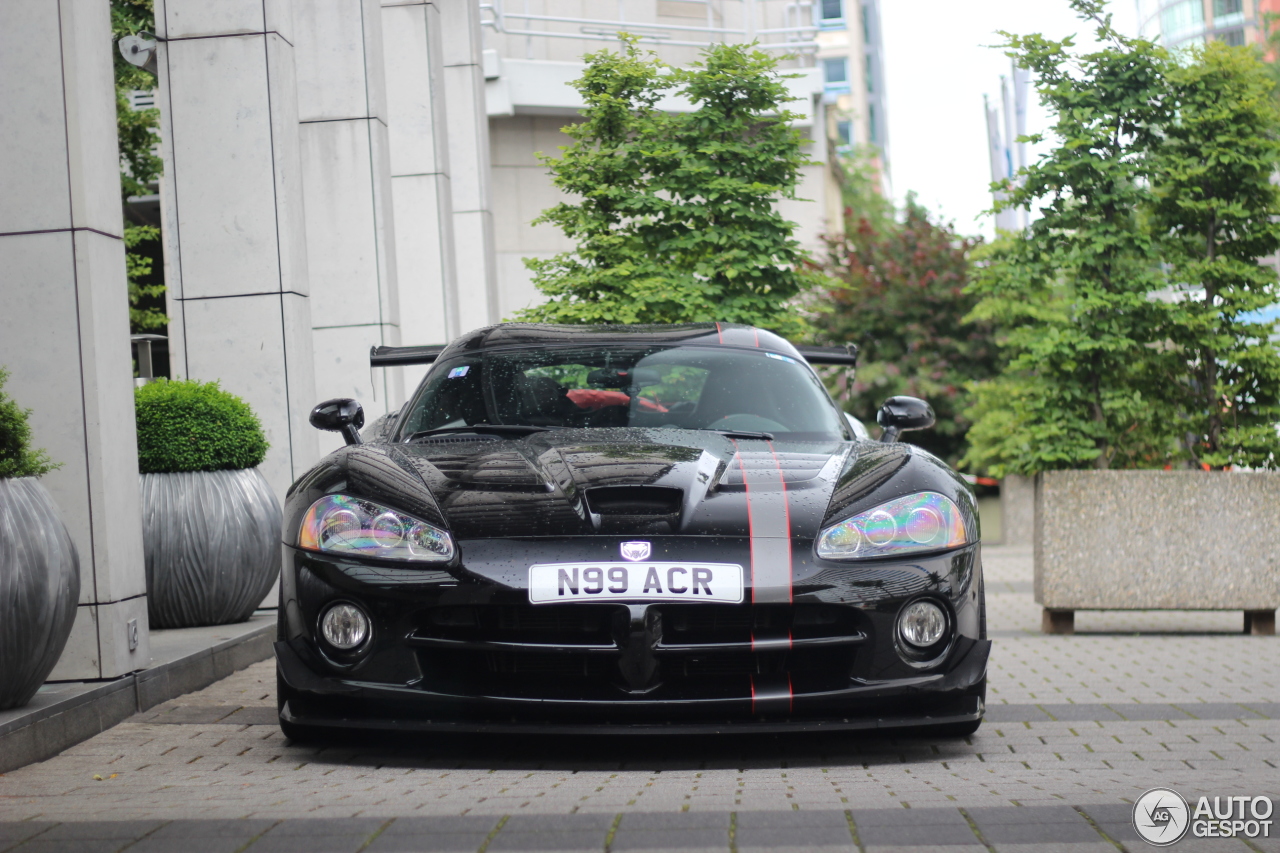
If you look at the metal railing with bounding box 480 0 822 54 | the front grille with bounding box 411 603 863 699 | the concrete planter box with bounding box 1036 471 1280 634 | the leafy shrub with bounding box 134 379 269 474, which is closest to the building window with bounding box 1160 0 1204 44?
the metal railing with bounding box 480 0 822 54

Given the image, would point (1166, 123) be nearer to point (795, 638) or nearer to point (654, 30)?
point (795, 638)

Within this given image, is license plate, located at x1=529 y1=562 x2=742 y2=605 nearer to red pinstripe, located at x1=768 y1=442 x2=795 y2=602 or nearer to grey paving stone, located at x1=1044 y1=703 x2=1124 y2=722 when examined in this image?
red pinstripe, located at x1=768 y1=442 x2=795 y2=602

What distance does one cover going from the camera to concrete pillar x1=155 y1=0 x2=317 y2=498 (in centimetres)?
856

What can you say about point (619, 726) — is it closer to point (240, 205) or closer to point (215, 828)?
point (215, 828)

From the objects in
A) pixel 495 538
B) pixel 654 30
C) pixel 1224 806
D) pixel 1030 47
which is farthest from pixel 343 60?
pixel 654 30

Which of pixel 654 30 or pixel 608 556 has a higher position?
pixel 654 30

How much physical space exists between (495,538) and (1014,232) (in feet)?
20.3

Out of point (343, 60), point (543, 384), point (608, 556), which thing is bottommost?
point (608, 556)

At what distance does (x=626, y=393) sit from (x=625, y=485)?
4.07 ft

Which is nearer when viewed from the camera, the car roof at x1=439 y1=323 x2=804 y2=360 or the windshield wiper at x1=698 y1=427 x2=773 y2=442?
the windshield wiper at x1=698 y1=427 x2=773 y2=442

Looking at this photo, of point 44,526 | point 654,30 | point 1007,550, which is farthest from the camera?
point 654,30

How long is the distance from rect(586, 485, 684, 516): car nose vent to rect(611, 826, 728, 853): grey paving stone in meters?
1.10

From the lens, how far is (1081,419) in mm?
8914

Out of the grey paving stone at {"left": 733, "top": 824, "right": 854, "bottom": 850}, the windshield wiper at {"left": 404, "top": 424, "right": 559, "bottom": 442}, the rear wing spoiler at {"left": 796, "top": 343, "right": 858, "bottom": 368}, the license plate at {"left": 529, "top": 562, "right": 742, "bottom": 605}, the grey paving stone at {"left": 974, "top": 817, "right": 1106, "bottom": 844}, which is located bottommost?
the grey paving stone at {"left": 974, "top": 817, "right": 1106, "bottom": 844}
